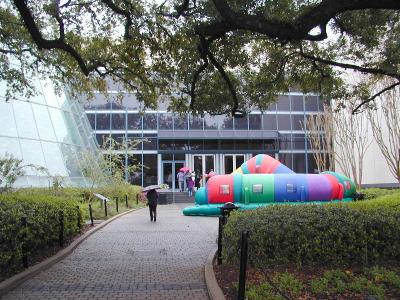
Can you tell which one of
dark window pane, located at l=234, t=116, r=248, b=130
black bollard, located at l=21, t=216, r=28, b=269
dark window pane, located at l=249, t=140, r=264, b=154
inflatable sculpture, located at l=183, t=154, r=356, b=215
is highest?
dark window pane, located at l=234, t=116, r=248, b=130

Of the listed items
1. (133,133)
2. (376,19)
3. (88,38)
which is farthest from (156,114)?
(376,19)

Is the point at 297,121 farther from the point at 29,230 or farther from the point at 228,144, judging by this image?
the point at 29,230

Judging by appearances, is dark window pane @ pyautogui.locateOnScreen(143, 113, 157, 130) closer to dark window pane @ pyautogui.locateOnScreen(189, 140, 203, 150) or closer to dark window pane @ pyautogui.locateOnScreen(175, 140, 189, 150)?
dark window pane @ pyautogui.locateOnScreen(175, 140, 189, 150)

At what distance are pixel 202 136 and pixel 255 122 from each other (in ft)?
18.4

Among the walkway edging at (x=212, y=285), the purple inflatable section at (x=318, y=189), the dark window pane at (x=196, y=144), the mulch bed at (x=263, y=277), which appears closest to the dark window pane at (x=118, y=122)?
the dark window pane at (x=196, y=144)

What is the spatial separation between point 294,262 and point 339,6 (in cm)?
386

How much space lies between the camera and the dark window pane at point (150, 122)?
43.9 meters

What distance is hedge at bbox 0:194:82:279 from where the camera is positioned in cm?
774

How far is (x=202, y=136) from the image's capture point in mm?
42406

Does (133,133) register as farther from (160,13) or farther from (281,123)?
(160,13)

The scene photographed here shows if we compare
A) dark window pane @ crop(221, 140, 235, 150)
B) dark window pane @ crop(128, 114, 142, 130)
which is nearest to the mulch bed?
dark window pane @ crop(221, 140, 235, 150)

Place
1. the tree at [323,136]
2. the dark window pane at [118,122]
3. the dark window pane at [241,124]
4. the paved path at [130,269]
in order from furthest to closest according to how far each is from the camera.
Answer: the dark window pane at [241,124] → the dark window pane at [118,122] → the tree at [323,136] → the paved path at [130,269]

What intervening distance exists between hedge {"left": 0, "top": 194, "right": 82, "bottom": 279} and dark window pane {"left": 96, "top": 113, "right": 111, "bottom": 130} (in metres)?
32.6

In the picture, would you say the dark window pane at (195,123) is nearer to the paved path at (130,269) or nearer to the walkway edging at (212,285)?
the paved path at (130,269)
